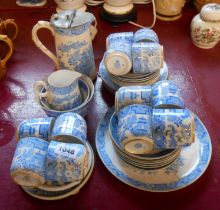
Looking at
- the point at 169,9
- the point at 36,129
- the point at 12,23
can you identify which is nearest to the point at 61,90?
the point at 36,129

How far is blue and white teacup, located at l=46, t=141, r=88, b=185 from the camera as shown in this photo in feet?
1.77

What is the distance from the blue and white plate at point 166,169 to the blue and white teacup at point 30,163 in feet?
0.48

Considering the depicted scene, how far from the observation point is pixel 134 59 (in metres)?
0.73

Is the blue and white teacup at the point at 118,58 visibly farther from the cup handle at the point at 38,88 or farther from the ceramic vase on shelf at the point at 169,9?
the ceramic vase on shelf at the point at 169,9

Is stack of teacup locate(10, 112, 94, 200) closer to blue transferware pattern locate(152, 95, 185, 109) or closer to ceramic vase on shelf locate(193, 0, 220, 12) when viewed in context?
blue transferware pattern locate(152, 95, 185, 109)

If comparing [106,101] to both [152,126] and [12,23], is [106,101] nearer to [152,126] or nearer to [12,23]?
[152,126]

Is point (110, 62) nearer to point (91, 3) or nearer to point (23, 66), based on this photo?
point (23, 66)

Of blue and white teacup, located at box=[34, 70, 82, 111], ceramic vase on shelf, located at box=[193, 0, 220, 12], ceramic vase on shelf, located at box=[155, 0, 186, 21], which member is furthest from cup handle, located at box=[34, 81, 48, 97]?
ceramic vase on shelf, located at box=[193, 0, 220, 12]

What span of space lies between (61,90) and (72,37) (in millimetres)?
148

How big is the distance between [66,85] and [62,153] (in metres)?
0.21

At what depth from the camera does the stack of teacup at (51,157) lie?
54 cm

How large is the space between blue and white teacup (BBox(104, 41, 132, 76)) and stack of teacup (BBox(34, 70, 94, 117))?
0.07m

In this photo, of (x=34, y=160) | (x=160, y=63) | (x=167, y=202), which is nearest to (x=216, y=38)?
(x=160, y=63)

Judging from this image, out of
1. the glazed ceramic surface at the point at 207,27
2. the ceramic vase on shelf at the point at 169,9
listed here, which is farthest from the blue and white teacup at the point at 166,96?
the ceramic vase on shelf at the point at 169,9
